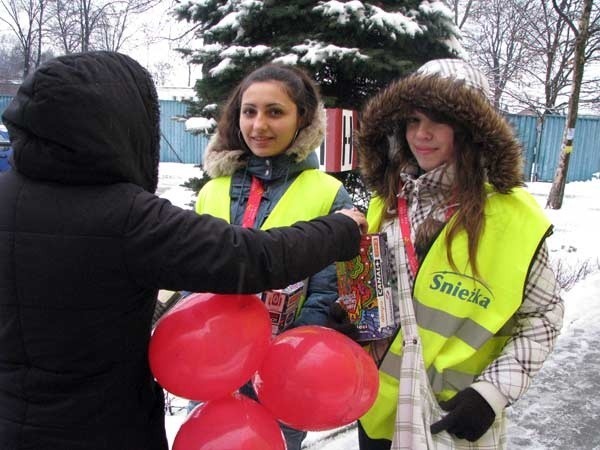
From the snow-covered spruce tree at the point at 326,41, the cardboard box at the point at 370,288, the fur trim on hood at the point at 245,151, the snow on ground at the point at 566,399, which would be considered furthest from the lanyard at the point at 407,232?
the snow-covered spruce tree at the point at 326,41

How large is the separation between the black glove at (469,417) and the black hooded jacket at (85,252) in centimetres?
69

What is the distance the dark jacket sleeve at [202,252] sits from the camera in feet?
4.06

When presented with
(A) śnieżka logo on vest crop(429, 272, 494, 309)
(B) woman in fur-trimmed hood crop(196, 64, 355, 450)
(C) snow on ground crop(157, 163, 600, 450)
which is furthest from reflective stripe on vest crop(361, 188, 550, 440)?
(C) snow on ground crop(157, 163, 600, 450)

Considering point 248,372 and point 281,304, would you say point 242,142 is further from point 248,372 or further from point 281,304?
point 248,372

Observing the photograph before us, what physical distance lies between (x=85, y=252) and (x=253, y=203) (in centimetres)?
103

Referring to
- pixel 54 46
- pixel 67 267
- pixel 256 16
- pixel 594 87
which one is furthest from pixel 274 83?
pixel 54 46

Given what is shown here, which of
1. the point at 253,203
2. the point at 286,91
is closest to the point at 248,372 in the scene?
the point at 253,203

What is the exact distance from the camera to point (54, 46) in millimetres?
23859

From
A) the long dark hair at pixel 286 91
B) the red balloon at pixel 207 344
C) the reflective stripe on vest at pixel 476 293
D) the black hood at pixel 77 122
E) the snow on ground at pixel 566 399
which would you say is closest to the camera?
the black hood at pixel 77 122

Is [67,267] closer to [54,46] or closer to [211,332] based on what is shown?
[211,332]

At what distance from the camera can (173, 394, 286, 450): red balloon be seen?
1.41 m

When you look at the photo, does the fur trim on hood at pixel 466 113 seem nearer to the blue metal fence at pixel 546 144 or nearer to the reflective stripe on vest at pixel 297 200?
the reflective stripe on vest at pixel 297 200

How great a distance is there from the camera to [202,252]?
1252mm

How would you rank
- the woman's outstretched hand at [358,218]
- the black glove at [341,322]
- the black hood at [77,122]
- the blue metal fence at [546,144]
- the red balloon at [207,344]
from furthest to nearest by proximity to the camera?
the blue metal fence at [546,144]
the black glove at [341,322]
the woman's outstretched hand at [358,218]
the red balloon at [207,344]
the black hood at [77,122]
